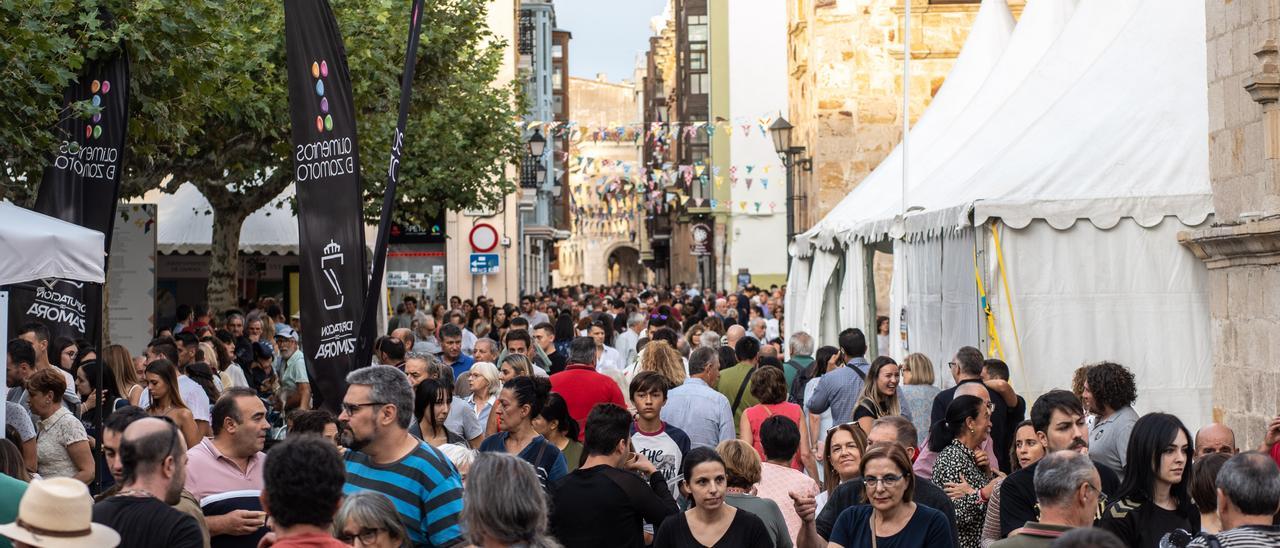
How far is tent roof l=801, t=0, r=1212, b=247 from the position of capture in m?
13.0

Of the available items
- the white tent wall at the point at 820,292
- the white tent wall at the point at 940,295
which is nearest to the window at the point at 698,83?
the white tent wall at the point at 820,292

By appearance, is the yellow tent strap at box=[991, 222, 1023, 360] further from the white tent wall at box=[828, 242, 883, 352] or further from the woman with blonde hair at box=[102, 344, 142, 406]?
the woman with blonde hair at box=[102, 344, 142, 406]

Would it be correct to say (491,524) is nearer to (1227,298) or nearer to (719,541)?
(719,541)

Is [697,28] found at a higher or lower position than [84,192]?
higher

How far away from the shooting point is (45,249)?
357 inches

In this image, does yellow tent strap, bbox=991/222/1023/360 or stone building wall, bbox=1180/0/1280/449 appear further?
yellow tent strap, bbox=991/222/1023/360

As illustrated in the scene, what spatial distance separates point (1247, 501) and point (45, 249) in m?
6.53

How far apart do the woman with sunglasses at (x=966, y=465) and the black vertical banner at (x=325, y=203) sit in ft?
9.33

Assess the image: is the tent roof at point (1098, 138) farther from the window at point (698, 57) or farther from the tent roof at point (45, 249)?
the window at point (698, 57)

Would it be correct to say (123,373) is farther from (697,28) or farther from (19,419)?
(697,28)

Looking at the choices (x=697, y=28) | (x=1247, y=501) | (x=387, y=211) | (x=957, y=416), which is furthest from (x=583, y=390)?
(x=697, y=28)

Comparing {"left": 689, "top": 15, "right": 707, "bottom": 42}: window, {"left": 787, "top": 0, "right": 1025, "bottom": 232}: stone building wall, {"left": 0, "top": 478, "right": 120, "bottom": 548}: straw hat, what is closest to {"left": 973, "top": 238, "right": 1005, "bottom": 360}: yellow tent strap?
{"left": 0, "top": 478, "right": 120, "bottom": 548}: straw hat

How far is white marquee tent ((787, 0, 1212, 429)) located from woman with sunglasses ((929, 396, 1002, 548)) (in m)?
5.21

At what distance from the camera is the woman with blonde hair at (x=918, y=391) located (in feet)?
34.6
